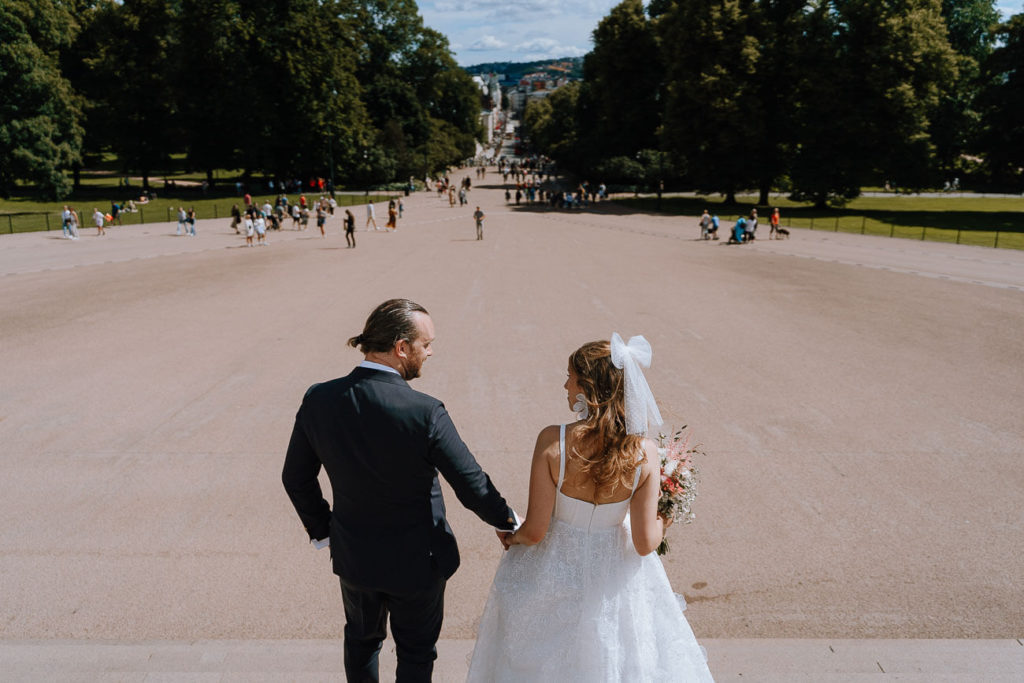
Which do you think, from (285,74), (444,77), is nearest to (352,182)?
(285,74)

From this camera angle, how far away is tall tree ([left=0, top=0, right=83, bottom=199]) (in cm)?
4106

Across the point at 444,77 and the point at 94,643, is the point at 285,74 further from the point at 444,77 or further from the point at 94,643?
the point at 94,643

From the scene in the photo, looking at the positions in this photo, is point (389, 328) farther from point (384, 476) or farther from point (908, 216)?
point (908, 216)

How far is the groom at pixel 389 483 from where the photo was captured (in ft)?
9.66

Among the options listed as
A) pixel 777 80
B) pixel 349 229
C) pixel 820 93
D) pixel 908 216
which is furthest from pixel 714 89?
pixel 349 229

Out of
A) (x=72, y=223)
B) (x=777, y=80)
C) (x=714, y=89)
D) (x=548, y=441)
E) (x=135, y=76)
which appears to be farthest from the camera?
(x=135, y=76)

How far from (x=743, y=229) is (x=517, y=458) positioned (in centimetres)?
2523

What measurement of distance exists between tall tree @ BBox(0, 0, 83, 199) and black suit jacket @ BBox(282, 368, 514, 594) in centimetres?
4840

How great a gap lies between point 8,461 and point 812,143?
46971 mm

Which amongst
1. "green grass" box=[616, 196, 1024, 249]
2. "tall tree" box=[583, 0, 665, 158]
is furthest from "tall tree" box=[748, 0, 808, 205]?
"tall tree" box=[583, 0, 665, 158]

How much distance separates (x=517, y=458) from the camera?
25.6 feet

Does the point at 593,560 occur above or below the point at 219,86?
below

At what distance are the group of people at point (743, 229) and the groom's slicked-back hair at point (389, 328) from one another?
29.2 m

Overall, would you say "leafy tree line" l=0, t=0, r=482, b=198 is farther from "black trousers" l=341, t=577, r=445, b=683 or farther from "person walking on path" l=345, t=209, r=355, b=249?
"black trousers" l=341, t=577, r=445, b=683
